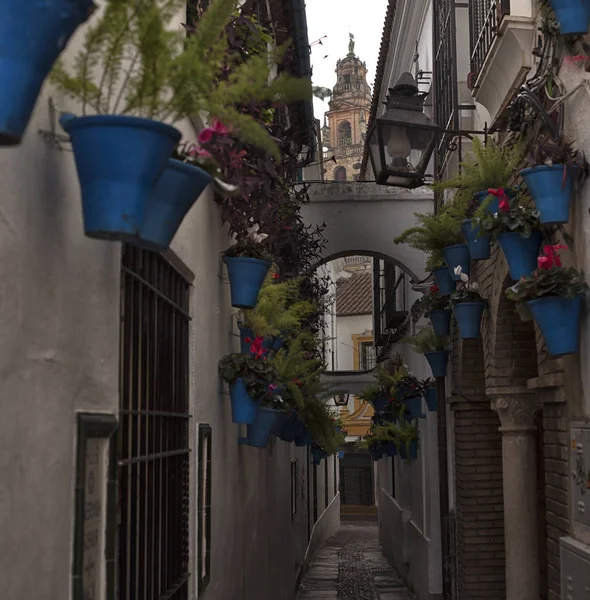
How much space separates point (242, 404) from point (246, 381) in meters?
0.18

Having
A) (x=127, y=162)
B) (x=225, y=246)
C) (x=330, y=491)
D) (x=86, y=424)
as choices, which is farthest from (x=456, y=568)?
(x=330, y=491)

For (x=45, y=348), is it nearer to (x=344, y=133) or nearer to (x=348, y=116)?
(x=348, y=116)

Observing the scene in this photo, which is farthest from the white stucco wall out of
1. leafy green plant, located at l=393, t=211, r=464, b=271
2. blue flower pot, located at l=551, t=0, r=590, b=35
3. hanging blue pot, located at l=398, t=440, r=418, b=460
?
hanging blue pot, located at l=398, t=440, r=418, b=460

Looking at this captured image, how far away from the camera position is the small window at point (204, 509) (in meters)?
5.56

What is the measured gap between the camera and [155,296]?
448cm

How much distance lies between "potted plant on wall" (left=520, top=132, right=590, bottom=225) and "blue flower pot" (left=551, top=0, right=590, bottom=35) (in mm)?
597

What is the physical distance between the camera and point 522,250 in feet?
17.8

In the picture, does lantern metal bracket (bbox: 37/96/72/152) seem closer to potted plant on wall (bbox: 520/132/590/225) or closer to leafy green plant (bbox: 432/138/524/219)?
potted plant on wall (bbox: 520/132/590/225)

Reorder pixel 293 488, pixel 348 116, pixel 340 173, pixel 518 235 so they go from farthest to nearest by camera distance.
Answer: pixel 340 173
pixel 348 116
pixel 293 488
pixel 518 235

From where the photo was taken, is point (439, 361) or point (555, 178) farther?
point (439, 361)

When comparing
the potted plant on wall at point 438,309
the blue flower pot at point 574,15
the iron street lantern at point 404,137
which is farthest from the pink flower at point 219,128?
the potted plant on wall at point 438,309

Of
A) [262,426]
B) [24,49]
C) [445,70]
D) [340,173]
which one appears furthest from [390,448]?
[340,173]

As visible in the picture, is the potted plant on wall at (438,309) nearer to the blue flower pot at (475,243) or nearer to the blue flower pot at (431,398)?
the blue flower pot at (475,243)

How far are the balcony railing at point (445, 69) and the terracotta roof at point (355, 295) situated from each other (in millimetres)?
30790
